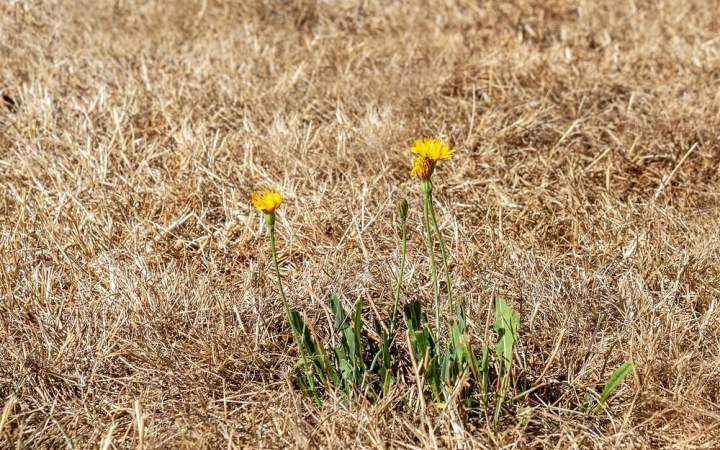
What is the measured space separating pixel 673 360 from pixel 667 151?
43.5 inches

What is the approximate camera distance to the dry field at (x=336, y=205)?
1621 millimetres

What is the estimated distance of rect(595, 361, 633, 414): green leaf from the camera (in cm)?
151

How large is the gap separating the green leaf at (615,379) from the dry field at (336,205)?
54 mm

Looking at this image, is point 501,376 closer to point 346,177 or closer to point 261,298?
point 261,298

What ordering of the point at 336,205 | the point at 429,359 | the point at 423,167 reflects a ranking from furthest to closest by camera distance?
the point at 336,205 < the point at 429,359 < the point at 423,167

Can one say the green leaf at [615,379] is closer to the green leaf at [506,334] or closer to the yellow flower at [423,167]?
the green leaf at [506,334]

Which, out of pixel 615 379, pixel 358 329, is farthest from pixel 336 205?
pixel 615 379

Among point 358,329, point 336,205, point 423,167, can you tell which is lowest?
point 336,205

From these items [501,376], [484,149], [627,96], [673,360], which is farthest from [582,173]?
[501,376]

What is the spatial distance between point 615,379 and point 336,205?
3.34 feet

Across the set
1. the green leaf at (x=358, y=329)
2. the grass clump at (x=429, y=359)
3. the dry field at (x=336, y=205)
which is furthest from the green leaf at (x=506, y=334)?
the green leaf at (x=358, y=329)

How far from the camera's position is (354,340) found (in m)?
1.60

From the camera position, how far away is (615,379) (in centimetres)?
153

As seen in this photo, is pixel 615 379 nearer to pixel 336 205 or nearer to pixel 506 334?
pixel 506 334
